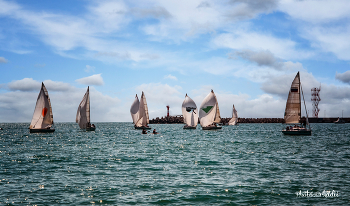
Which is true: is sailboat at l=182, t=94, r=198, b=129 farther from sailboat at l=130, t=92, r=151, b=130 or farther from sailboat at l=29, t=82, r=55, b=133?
sailboat at l=29, t=82, r=55, b=133

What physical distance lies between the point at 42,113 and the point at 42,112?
10.4 inches

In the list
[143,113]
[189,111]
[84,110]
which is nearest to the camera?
[84,110]

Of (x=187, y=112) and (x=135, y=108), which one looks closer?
(x=135, y=108)

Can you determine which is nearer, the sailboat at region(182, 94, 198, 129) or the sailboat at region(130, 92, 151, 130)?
the sailboat at region(130, 92, 151, 130)

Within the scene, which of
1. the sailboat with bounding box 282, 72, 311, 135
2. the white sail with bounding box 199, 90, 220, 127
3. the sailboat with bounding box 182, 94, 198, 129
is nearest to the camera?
the sailboat with bounding box 282, 72, 311, 135

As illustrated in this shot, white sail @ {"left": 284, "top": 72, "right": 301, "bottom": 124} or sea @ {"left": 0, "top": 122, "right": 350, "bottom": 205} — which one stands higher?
white sail @ {"left": 284, "top": 72, "right": 301, "bottom": 124}

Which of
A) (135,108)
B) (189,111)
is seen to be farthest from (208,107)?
(135,108)

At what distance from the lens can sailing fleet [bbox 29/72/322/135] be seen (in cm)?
5931

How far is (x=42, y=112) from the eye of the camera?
67688 mm

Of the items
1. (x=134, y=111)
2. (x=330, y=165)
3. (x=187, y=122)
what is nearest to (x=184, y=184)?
(x=330, y=165)

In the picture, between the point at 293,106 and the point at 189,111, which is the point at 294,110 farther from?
the point at 189,111

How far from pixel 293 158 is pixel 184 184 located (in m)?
17.0

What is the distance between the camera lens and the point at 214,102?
80.5m

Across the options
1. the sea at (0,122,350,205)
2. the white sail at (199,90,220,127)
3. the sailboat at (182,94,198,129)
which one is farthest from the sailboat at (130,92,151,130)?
the sea at (0,122,350,205)
